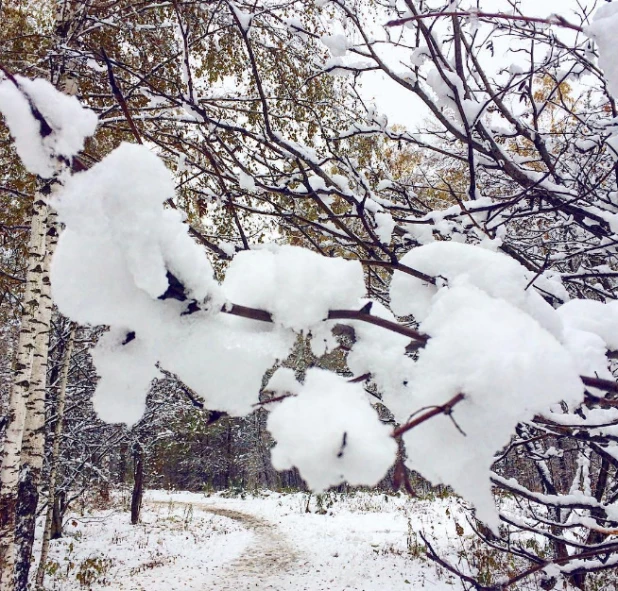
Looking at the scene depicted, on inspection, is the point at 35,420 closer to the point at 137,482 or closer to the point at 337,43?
the point at 337,43

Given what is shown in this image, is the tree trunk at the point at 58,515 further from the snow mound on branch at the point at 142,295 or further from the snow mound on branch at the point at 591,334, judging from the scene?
the snow mound on branch at the point at 591,334

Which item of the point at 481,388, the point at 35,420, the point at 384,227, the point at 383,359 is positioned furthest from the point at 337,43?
the point at 35,420

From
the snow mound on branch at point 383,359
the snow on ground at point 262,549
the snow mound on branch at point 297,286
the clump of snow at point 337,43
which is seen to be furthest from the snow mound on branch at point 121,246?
the snow on ground at point 262,549

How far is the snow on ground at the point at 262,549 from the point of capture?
290 inches

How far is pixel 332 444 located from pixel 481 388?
20 cm

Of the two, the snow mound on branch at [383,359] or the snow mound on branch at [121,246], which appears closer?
the snow mound on branch at [121,246]

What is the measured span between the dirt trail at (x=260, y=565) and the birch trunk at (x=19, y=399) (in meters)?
4.54

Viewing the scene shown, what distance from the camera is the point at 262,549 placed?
31.3 ft

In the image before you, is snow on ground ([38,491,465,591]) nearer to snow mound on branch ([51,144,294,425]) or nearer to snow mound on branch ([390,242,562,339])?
snow mound on branch ([390,242,562,339])

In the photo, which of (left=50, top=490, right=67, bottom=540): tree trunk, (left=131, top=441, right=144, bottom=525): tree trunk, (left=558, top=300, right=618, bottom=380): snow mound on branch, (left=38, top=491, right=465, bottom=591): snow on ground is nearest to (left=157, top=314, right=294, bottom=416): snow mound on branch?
(left=558, top=300, right=618, bottom=380): snow mound on branch

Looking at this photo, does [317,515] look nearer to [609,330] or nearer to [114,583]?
[114,583]

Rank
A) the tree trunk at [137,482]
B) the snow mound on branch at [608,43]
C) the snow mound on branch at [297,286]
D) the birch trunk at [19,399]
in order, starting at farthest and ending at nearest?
1. the tree trunk at [137,482]
2. the birch trunk at [19,399]
3. the snow mound on branch at [608,43]
4. the snow mound on branch at [297,286]

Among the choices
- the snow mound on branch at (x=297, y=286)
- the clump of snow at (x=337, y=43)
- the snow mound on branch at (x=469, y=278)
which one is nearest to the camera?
the snow mound on branch at (x=297, y=286)

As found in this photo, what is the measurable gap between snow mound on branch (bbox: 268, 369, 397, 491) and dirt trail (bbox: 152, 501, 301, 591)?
26.3ft
